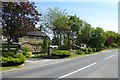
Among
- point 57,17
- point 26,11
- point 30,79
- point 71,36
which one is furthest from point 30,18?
point 71,36

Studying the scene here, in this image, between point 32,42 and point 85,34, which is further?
point 32,42

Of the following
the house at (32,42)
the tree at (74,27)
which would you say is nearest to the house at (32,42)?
the house at (32,42)

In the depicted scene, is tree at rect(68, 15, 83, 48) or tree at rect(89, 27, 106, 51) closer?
tree at rect(68, 15, 83, 48)

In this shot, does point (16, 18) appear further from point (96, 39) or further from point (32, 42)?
point (96, 39)

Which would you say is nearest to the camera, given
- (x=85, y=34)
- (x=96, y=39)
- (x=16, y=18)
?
(x=16, y=18)

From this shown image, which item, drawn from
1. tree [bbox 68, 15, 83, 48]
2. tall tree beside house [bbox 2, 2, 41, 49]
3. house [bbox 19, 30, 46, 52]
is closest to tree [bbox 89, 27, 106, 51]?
tree [bbox 68, 15, 83, 48]

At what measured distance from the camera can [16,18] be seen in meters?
33.8

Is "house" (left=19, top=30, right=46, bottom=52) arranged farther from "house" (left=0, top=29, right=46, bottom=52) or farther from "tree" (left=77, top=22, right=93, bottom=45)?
"tree" (left=77, top=22, right=93, bottom=45)

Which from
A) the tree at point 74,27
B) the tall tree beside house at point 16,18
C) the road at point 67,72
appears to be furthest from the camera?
the tree at point 74,27

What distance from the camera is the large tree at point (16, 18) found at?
3350 cm

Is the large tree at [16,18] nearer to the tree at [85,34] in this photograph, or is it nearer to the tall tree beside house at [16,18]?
the tall tree beside house at [16,18]

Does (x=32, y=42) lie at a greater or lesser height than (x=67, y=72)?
greater

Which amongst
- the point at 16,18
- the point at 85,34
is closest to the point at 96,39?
the point at 85,34

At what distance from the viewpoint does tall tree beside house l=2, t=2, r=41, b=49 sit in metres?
33.5
